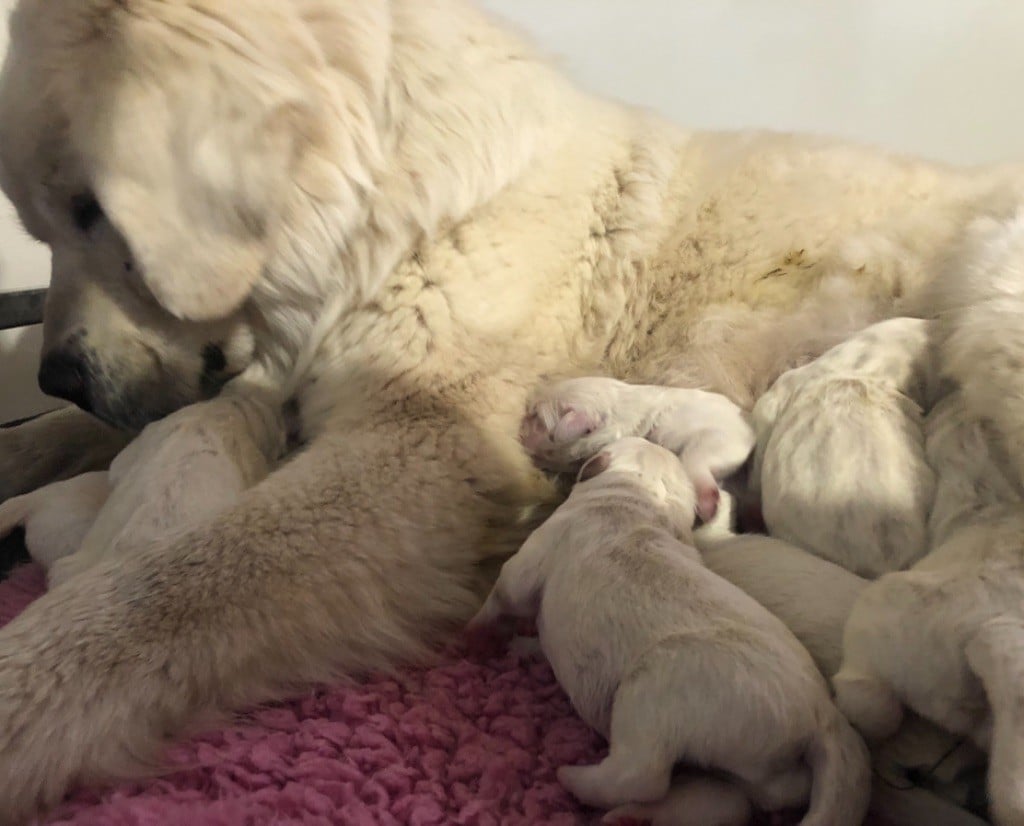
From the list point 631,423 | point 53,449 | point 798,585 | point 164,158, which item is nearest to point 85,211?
point 164,158

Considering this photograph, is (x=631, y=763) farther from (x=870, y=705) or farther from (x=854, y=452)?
(x=854, y=452)

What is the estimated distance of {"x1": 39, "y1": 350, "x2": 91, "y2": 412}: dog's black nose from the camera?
4.35ft

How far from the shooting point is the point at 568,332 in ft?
4.66

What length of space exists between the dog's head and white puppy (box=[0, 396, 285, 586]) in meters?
0.12

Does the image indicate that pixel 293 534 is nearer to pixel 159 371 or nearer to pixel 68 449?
pixel 159 371

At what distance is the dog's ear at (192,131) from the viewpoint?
110 cm

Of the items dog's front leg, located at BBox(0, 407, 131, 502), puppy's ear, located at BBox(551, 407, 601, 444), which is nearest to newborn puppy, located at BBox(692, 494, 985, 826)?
puppy's ear, located at BBox(551, 407, 601, 444)

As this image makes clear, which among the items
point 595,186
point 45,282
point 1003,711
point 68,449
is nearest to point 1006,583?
point 1003,711

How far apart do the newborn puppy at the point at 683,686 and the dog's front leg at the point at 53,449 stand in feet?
3.48

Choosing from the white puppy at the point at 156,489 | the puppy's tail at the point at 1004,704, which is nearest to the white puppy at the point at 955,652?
the puppy's tail at the point at 1004,704

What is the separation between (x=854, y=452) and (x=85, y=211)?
1.08 meters

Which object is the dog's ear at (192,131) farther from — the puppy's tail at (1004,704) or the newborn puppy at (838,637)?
the puppy's tail at (1004,704)

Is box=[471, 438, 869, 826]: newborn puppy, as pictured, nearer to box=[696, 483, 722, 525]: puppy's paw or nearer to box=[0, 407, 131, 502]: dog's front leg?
box=[696, 483, 722, 525]: puppy's paw

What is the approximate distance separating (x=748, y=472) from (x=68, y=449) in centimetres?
124
